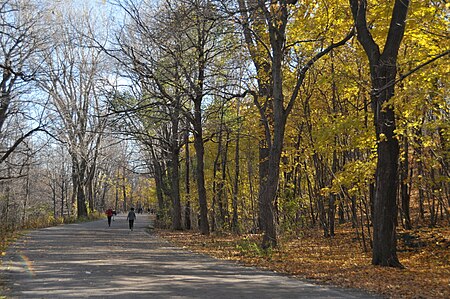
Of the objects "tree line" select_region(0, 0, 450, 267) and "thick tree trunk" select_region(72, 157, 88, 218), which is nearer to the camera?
"tree line" select_region(0, 0, 450, 267)

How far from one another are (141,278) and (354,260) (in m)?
7.02

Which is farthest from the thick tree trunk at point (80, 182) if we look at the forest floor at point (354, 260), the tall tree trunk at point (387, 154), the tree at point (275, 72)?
the tall tree trunk at point (387, 154)

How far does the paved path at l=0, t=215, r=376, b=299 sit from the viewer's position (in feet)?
28.7

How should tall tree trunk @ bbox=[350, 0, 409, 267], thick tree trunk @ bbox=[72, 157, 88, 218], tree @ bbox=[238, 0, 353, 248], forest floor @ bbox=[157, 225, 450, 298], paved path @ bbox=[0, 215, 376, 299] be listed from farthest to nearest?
thick tree trunk @ bbox=[72, 157, 88, 218] → tree @ bbox=[238, 0, 353, 248] → tall tree trunk @ bbox=[350, 0, 409, 267] → forest floor @ bbox=[157, 225, 450, 298] → paved path @ bbox=[0, 215, 376, 299]

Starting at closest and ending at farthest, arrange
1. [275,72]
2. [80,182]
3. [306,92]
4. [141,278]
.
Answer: [141,278] → [275,72] → [306,92] → [80,182]

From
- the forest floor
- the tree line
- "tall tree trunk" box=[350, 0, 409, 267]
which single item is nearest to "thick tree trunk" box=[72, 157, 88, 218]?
the tree line

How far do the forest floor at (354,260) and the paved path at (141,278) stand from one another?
81 cm

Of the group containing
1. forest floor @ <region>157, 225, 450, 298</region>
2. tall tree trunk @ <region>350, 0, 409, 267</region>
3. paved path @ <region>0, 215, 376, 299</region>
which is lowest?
forest floor @ <region>157, 225, 450, 298</region>

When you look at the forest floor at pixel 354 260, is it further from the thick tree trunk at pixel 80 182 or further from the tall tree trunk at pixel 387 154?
the thick tree trunk at pixel 80 182

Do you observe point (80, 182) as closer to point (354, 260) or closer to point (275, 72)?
point (275, 72)

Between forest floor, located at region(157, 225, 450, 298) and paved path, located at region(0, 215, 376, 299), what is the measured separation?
808 mm

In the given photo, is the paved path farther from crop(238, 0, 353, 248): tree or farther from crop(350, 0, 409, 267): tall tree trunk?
crop(350, 0, 409, 267): tall tree trunk

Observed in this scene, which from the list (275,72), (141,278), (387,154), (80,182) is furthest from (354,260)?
(80,182)

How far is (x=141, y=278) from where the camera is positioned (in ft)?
34.8
